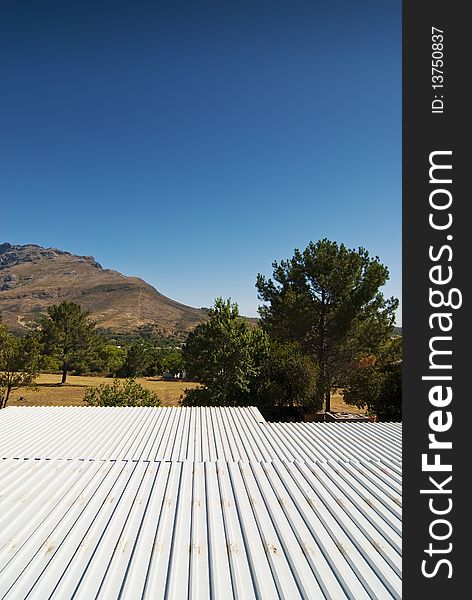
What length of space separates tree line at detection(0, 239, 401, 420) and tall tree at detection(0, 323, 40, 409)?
0.05 meters

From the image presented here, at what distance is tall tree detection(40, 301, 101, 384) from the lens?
3316cm

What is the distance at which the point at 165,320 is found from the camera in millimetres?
147125

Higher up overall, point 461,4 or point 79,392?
point 461,4

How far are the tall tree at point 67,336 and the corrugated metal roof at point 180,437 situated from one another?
987 inches

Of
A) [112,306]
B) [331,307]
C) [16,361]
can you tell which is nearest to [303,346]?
[331,307]

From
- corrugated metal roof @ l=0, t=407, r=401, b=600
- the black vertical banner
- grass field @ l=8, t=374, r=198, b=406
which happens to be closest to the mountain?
grass field @ l=8, t=374, r=198, b=406

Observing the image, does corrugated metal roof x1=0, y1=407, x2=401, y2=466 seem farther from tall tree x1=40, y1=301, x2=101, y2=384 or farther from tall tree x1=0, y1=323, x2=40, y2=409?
tall tree x1=40, y1=301, x2=101, y2=384

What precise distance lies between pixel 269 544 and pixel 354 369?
17051 mm

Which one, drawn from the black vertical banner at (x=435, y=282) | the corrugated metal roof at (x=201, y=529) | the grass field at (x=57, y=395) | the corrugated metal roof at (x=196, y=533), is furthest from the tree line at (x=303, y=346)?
the black vertical banner at (x=435, y=282)

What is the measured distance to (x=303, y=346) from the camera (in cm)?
1975

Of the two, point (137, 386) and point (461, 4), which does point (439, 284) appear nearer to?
point (461, 4)

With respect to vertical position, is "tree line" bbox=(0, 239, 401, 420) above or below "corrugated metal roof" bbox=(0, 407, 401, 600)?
above

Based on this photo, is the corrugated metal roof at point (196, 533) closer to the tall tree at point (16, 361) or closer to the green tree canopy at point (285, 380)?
the green tree canopy at point (285, 380)

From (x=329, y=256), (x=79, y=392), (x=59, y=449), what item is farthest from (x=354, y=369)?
(x=79, y=392)
